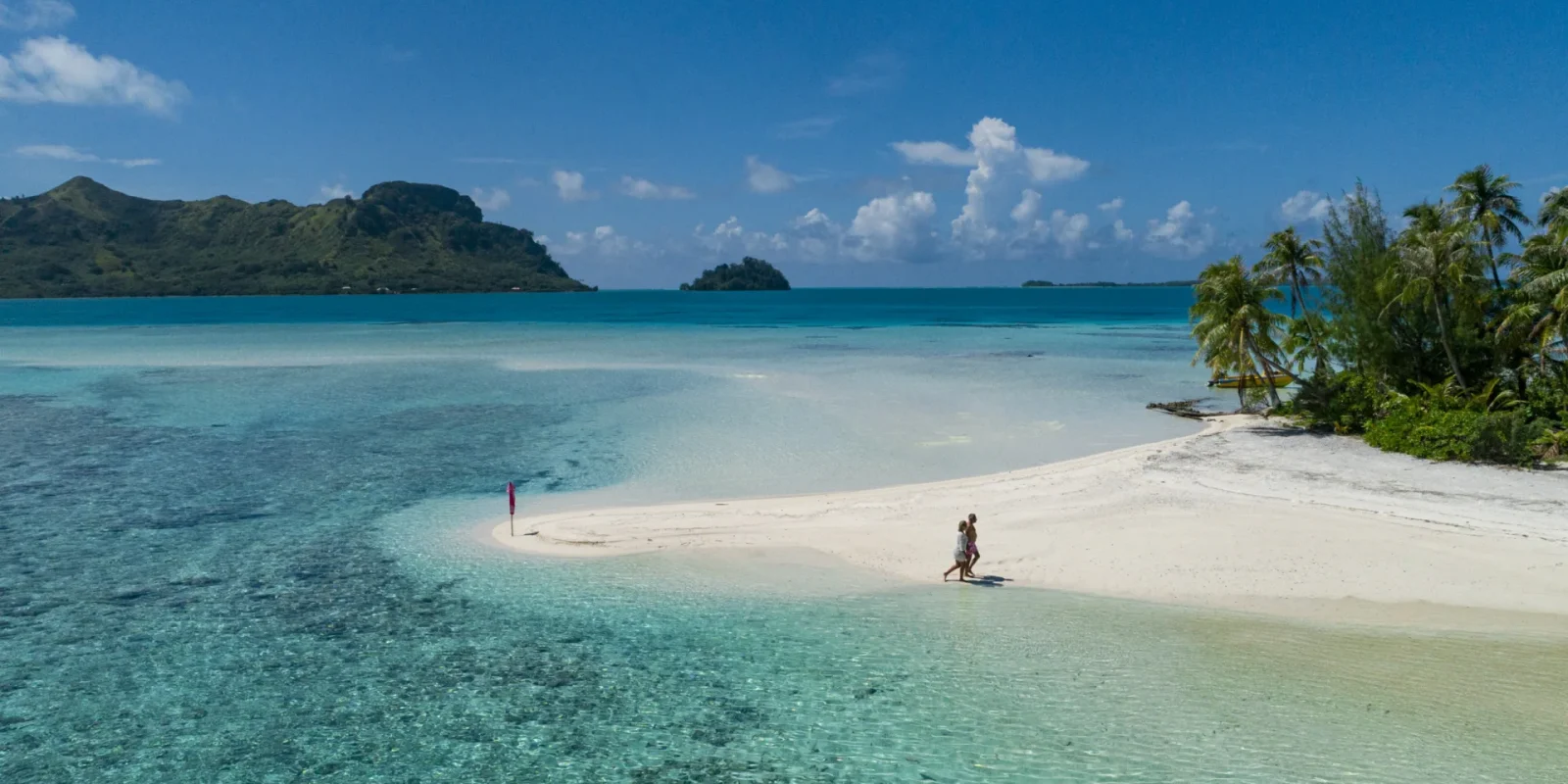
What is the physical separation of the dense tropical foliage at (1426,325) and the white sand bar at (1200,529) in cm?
233

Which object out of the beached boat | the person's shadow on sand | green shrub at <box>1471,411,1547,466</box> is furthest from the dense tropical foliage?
the person's shadow on sand

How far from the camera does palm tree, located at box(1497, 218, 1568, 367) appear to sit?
23.3m

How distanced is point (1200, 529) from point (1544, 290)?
14042mm

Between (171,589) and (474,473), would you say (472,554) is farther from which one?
(474,473)

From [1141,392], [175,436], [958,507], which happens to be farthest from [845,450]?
[175,436]

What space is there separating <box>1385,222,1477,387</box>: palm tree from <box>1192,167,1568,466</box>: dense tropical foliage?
1.5 inches

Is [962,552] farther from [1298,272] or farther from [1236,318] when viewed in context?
[1298,272]

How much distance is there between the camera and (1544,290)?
24.0 meters

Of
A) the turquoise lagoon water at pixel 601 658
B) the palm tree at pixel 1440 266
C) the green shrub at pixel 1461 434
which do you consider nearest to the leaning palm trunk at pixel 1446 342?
the palm tree at pixel 1440 266

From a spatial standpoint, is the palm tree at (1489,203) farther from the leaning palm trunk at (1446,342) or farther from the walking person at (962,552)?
the walking person at (962,552)

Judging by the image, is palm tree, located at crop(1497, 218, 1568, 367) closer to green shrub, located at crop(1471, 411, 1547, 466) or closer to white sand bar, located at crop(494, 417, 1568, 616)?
green shrub, located at crop(1471, 411, 1547, 466)

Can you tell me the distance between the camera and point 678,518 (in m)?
20.6

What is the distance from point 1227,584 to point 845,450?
47.2 feet

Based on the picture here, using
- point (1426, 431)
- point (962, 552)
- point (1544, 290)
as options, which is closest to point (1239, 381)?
point (1426, 431)
